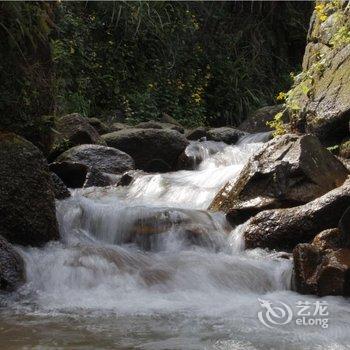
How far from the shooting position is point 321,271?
4297 mm

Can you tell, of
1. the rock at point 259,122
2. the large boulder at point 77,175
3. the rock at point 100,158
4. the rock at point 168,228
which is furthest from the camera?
the rock at point 259,122

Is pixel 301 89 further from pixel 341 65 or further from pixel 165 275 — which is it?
pixel 165 275

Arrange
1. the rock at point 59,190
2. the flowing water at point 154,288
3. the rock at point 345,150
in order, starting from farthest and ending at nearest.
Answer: the rock at point 345,150 → the rock at point 59,190 → the flowing water at point 154,288

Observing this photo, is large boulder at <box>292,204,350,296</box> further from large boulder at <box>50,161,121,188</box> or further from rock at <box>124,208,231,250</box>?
large boulder at <box>50,161,121,188</box>

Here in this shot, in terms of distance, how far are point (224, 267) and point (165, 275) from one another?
0.53m

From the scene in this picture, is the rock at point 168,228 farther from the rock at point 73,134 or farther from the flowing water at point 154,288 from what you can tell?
the rock at point 73,134

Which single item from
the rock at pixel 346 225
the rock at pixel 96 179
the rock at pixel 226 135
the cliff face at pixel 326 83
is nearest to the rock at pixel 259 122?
the rock at pixel 226 135

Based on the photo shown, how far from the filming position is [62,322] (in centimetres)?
357

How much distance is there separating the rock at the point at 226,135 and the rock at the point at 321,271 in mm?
6611

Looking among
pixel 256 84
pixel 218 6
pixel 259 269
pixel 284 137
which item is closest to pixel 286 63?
pixel 256 84

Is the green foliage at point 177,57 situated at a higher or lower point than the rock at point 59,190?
higher

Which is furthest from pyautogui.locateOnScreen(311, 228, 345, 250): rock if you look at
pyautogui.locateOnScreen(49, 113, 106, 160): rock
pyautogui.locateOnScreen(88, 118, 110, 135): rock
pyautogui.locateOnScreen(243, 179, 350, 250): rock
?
pyautogui.locateOnScreen(88, 118, 110, 135): rock

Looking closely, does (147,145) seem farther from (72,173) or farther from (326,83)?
(326,83)

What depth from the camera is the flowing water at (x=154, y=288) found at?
3.31m
